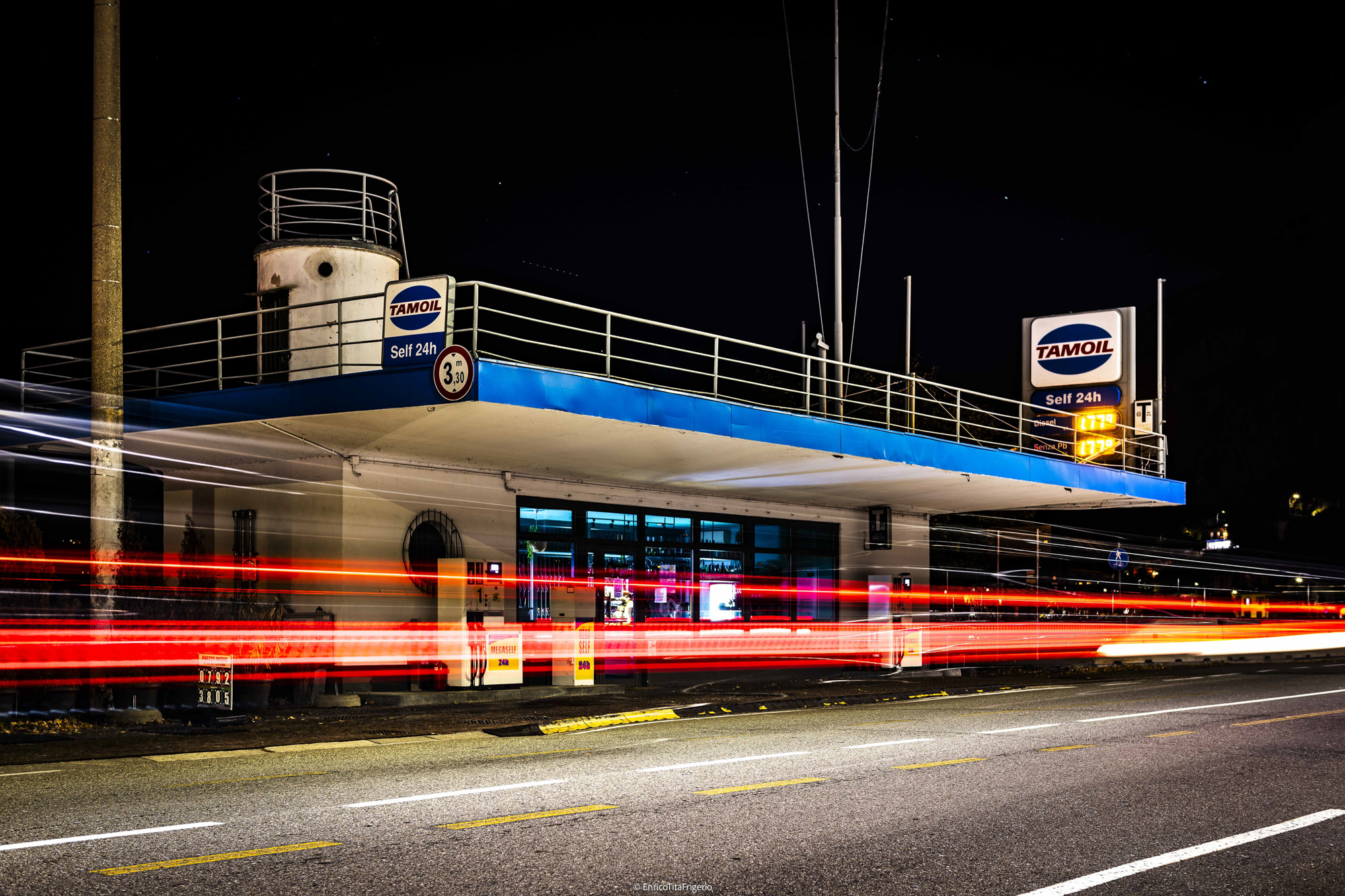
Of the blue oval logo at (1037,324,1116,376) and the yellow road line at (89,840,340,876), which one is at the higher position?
the blue oval logo at (1037,324,1116,376)

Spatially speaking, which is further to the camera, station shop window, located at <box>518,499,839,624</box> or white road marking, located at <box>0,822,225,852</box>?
station shop window, located at <box>518,499,839,624</box>

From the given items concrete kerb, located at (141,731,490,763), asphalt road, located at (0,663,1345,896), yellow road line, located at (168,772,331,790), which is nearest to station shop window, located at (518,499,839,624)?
concrete kerb, located at (141,731,490,763)

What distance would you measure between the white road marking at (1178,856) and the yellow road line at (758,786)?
3.29 m

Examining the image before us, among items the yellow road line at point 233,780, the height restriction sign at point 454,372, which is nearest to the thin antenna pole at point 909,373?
the height restriction sign at point 454,372

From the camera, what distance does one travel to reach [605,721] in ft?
49.4

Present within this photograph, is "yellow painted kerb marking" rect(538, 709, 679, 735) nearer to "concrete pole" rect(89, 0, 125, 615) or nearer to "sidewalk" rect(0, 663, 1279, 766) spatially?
"sidewalk" rect(0, 663, 1279, 766)

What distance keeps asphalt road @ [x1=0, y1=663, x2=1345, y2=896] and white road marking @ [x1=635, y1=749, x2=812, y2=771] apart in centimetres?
5

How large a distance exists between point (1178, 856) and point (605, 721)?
9110 mm

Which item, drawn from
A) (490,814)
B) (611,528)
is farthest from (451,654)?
(490,814)

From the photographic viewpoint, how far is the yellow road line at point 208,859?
6.29 metres

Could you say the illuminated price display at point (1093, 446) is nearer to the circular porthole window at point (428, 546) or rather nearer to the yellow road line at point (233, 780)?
the circular porthole window at point (428, 546)

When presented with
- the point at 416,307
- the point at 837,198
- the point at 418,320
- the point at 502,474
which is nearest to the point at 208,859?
the point at 418,320

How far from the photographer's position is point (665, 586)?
940 inches

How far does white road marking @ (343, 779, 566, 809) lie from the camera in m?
8.48
